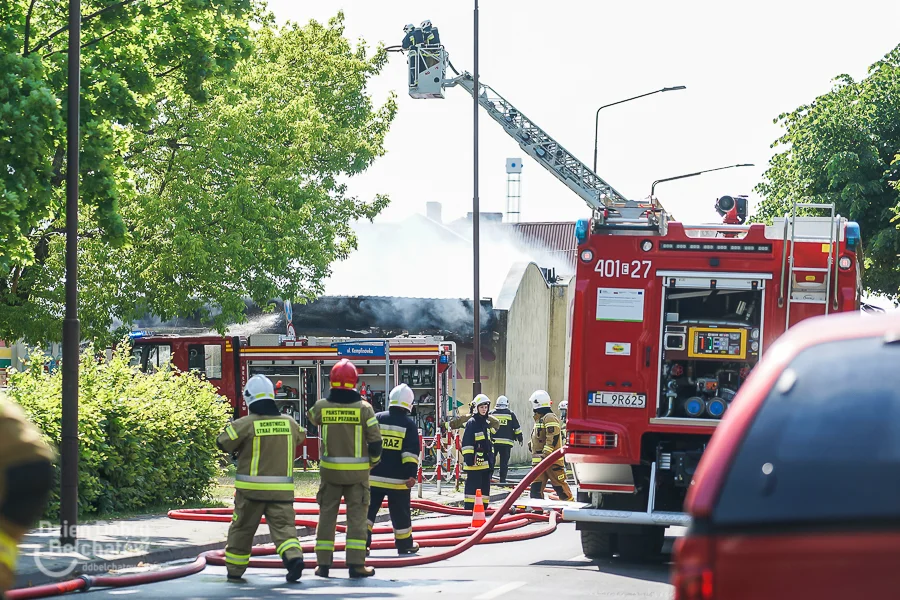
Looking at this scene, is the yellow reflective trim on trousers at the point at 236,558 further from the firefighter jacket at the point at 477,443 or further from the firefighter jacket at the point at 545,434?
the firefighter jacket at the point at 545,434

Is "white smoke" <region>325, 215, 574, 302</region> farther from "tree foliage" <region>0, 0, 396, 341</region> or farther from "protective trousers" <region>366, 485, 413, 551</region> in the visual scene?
"protective trousers" <region>366, 485, 413, 551</region>

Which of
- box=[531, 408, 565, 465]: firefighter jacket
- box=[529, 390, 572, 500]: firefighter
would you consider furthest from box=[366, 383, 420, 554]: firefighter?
box=[531, 408, 565, 465]: firefighter jacket

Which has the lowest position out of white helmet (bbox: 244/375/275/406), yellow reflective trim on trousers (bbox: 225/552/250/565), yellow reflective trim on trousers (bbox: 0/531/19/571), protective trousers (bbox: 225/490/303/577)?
yellow reflective trim on trousers (bbox: 225/552/250/565)

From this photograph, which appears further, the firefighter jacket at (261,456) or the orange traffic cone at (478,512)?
the orange traffic cone at (478,512)

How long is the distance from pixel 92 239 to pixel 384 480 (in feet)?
42.8

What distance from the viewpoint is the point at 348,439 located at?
36.8 ft

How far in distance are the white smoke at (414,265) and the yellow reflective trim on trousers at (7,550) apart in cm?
3369

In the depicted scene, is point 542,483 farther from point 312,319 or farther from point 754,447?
point 312,319

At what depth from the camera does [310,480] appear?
21.9 metres

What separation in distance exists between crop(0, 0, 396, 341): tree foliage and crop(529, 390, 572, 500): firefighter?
6.39 m

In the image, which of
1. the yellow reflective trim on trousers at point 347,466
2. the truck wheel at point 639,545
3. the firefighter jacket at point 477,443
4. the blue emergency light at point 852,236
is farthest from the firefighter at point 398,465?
the firefighter jacket at point 477,443

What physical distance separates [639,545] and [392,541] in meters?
2.56

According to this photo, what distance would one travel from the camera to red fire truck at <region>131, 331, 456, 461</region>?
27188 mm

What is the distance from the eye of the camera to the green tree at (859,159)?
111 ft
